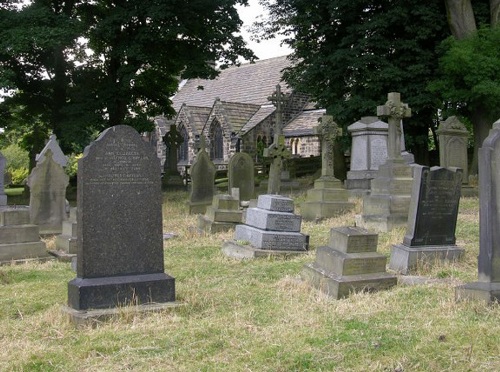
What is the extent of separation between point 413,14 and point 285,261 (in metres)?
16.0

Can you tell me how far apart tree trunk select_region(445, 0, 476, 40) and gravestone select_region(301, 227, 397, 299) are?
52.8ft

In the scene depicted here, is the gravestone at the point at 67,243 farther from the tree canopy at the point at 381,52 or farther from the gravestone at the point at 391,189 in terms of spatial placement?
the tree canopy at the point at 381,52

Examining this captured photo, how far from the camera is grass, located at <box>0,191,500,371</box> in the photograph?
4.26 m

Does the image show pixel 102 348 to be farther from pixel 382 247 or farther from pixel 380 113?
pixel 380 113

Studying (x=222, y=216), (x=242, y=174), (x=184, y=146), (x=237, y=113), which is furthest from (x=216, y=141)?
(x=222, y=216)

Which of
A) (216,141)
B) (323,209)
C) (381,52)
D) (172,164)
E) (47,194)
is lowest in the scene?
(323,209)

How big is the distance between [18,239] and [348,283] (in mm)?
5760

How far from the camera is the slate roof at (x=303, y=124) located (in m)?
35.4

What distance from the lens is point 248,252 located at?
29.3 ft

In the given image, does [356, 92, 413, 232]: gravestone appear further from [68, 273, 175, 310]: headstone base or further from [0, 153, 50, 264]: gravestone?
[68, 273, 175, 310]: headstone base

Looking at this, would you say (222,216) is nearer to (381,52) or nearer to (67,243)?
(67,243)

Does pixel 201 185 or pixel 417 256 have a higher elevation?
pixel 201 185

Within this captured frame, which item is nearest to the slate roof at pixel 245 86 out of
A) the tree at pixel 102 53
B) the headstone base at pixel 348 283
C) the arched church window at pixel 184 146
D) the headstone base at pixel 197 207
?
the arched church window at pixel 184 146

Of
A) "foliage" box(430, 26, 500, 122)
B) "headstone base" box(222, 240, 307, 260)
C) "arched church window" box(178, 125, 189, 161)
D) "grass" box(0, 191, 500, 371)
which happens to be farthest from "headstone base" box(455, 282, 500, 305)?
"arched church window" box(178, 125, 189, 161)
